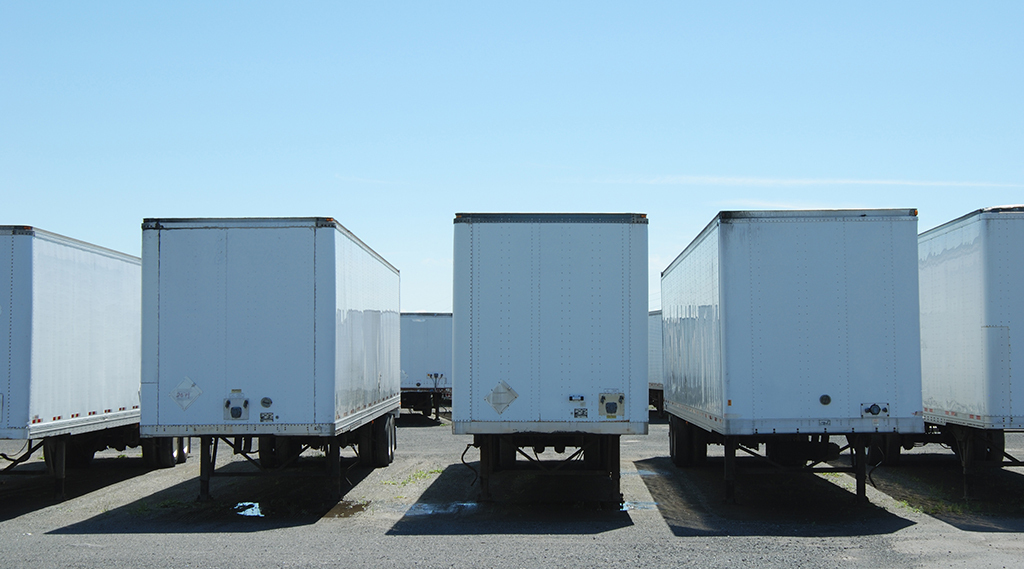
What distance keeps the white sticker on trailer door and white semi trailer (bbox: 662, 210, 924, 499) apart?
6.77m

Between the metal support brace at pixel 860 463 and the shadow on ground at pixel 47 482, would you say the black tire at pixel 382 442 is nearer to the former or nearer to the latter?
the shadow on ground at pixel 47 482

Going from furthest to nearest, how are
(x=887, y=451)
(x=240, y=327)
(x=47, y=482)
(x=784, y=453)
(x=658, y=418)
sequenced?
(x=658, y=418) < (x=887, y=451) < (x=47, y=482) < (x=784, y=453) < (x=240, y=327)

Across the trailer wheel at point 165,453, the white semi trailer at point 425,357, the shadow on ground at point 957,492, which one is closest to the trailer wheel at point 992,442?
the shadow on ground at point 957,492

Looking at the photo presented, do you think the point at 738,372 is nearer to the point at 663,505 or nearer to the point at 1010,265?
the point at 663,505

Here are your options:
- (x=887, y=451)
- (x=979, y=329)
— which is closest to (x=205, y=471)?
(x=979, y=329)

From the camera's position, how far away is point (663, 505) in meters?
10.8

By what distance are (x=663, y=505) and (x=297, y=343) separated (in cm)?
540

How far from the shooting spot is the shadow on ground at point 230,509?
9523 millimetres

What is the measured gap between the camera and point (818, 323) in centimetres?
1006

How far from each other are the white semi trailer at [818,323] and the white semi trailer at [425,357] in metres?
16.2

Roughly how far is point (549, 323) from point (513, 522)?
2.49 metres

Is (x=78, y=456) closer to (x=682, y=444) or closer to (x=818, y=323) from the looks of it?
(x=682, y=444)

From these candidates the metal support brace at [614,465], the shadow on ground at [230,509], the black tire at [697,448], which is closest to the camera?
the shadow on ground at [230,509]

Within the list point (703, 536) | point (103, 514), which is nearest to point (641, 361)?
point (703, 536)
